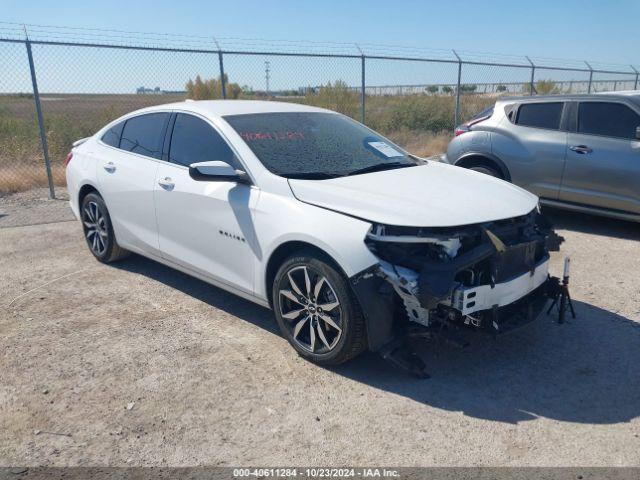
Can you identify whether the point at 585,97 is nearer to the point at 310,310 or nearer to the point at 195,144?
the point at 195,144

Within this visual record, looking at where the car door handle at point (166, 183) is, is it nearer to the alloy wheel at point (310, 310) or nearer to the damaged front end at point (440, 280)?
the alloy wheel at point (310, 310)

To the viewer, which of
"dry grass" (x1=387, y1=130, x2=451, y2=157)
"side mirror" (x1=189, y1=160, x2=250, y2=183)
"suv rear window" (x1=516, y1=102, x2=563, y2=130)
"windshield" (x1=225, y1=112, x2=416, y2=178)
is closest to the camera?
"side mirror" (x1=189, y1=160, x2=250, y2=183)

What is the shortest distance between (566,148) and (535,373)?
4.08m

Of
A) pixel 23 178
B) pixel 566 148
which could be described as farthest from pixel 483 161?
pixel 23 178

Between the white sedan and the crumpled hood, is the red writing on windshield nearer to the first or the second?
the white sedan

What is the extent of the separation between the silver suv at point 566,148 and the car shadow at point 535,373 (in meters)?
2.57

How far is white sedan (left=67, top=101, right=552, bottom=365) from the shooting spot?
328 cm

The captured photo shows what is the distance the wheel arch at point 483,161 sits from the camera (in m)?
7.33

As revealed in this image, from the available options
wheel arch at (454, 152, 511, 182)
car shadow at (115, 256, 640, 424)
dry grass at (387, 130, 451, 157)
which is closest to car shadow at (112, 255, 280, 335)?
car shadow at (115, 256, 640, 424)

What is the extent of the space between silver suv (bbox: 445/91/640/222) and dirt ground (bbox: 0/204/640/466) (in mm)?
1940

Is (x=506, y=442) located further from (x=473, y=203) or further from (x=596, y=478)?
(x=473, y=203)

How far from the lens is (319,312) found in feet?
11.7

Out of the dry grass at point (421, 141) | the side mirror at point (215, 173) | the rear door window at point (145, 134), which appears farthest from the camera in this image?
the dry grass at point (421, 141)

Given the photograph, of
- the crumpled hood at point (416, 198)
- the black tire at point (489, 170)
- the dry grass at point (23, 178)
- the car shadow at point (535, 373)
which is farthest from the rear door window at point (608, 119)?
the dry grass at point (23, 178)
